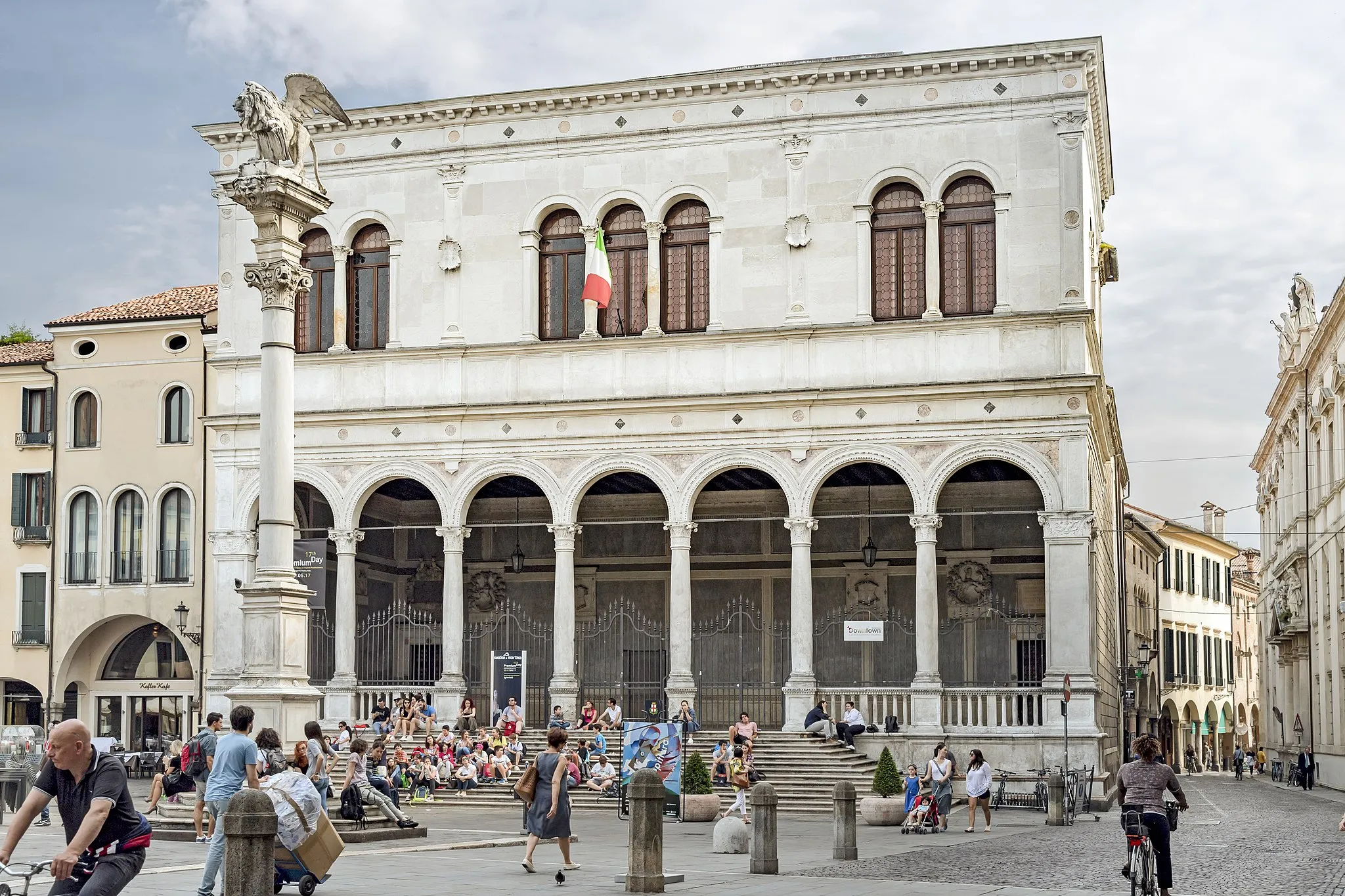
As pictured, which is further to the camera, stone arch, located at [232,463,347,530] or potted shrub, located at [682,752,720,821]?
stone arch, located at [232,463,347,530]

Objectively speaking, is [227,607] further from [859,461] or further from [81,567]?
[859,461]

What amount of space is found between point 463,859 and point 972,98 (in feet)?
68.3

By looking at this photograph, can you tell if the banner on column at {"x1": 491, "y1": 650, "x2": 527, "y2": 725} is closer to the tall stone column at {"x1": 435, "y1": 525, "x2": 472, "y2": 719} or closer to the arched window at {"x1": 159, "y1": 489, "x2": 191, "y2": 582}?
the tall stone column at {"x1": 435, "y1": 525, "x2": 472, "y2": 719}

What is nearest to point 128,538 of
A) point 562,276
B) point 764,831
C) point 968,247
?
point 562,276

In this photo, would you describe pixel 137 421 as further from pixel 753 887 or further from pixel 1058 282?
pixel 753 887

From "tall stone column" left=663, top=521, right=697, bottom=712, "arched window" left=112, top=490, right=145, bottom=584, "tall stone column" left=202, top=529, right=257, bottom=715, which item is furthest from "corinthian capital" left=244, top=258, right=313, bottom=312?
"arched window" left=112, top=490, right=145, bottom=584

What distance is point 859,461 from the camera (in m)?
34.3

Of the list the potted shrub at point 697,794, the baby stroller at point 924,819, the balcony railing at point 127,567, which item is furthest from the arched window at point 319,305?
the baby stroller at point 924,819

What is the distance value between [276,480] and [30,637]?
968 inches

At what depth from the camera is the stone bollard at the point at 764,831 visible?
60.4 feet

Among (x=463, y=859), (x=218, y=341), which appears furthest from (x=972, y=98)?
(x=463, y=859)

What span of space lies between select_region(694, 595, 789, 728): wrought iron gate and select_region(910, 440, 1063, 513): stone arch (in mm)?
5476

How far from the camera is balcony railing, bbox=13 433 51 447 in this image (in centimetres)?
4391

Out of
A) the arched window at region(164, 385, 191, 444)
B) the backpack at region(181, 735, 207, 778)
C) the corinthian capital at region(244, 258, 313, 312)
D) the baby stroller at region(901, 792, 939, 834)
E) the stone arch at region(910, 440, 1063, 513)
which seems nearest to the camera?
the backpack at region(181, 735, 207, 778)
